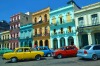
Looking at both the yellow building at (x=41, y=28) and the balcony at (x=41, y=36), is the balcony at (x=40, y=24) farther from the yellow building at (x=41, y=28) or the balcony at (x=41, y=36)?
the balcony at (x=41, y=36)

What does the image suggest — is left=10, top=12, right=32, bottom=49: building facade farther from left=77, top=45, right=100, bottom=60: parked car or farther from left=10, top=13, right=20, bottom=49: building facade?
left=77, top=45, right=100, bottom=60: parked car

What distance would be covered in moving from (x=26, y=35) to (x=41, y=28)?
6.75 metres

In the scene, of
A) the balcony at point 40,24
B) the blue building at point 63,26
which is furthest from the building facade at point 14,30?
the blue building at point 63,26

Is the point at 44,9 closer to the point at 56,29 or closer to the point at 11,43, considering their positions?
the point at 56,29

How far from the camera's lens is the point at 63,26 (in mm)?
36938

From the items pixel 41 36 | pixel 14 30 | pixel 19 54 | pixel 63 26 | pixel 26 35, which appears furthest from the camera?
pixel 14 30

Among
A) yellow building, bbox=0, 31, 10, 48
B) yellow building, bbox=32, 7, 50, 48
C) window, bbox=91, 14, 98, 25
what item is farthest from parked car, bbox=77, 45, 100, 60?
yellow building, bbox=0, 31, 10, 48

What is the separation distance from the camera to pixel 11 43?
53.6 metres

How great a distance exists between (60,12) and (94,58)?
2282 cm

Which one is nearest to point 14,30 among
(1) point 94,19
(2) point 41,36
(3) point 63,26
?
(2) point 41,36

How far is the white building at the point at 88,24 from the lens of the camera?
30.8 meters

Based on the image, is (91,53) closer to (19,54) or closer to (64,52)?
(64,52)

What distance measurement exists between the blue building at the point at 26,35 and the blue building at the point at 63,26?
28.2 feet

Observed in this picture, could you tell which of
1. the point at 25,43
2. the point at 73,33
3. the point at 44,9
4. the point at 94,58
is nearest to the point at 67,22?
the point at 73,33
